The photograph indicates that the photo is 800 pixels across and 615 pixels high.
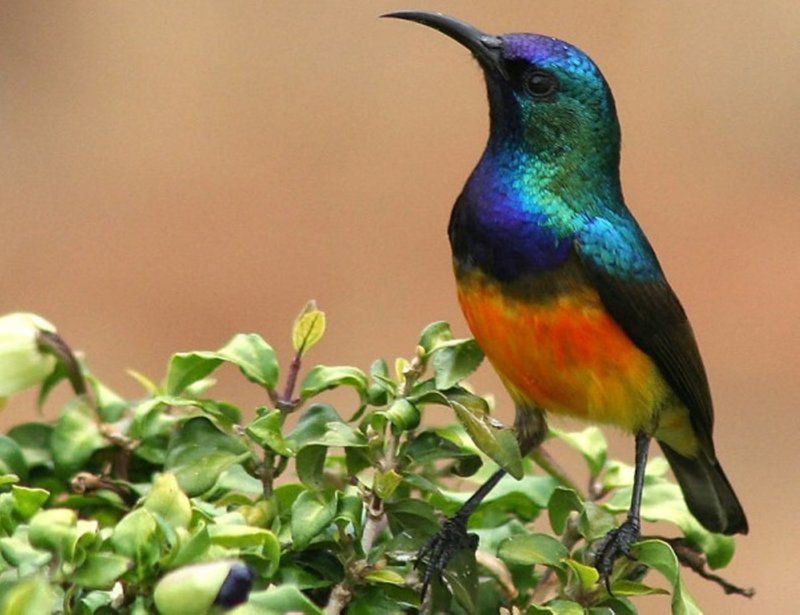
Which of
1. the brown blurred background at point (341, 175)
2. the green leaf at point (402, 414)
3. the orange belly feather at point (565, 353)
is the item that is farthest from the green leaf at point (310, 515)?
the brown blurred background at point (341, 175)

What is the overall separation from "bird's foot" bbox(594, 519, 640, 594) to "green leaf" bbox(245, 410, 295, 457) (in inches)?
13.4

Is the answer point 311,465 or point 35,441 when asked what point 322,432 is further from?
point 35,441

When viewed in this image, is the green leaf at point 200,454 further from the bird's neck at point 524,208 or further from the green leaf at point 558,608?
the bird's neck at point 524,208

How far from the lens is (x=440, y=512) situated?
1.80 metres

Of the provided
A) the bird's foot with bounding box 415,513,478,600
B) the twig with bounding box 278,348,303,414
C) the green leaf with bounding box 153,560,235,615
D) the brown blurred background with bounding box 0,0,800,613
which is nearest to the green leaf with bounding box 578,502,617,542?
the bird's foot with bounding box 415,513,478,600

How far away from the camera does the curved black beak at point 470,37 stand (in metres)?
2.11

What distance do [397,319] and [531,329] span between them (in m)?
3.13

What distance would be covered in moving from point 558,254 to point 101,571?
94cm

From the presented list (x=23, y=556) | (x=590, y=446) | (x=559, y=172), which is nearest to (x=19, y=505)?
(x=23, y=556)

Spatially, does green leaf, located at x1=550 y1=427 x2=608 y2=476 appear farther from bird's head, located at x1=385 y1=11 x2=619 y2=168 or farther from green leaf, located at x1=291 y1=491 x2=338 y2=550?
green leaf, located at x1=291 y1=491 x2=338 y2=550

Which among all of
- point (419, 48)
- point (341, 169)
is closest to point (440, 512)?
point (341, 169)

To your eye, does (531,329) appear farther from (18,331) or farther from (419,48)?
(419,48)

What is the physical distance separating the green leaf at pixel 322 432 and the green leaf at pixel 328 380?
2cm

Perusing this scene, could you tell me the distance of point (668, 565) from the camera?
5.27ft
